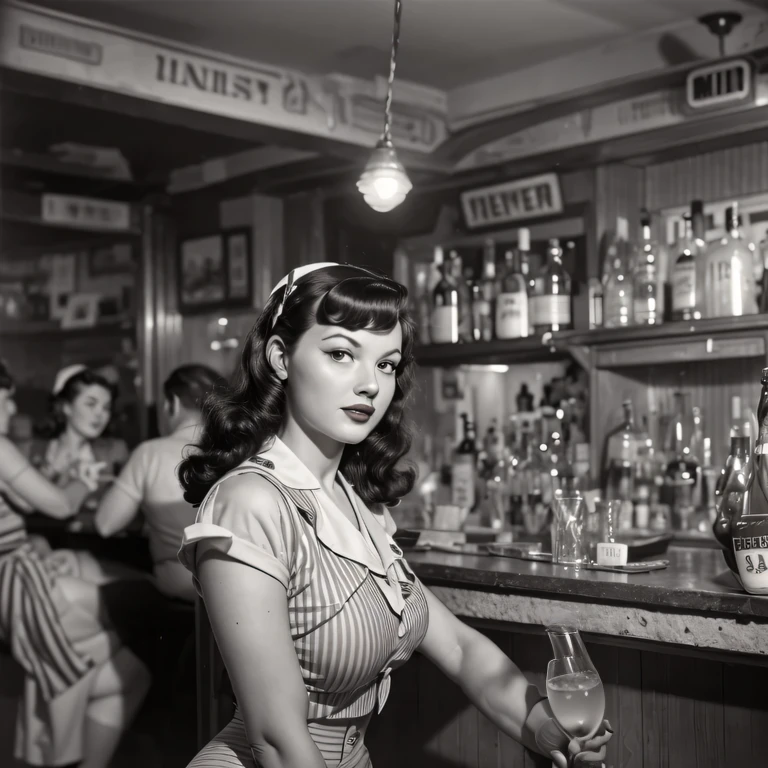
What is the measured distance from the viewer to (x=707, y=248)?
129 inches

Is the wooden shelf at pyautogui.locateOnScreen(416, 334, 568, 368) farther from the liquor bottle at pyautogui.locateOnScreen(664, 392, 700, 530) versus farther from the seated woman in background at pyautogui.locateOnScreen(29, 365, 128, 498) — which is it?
the seated woman in background at pyautogui.locateOnScreen(29, 365, 128, 498)

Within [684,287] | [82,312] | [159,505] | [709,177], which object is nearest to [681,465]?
[684,287]

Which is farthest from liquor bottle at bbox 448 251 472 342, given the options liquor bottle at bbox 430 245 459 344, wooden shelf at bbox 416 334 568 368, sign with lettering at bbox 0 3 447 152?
sign with lettering at bbox 0 3 447 152

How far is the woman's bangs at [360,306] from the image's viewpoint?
67.7 inches

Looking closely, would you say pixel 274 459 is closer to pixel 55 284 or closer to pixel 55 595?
pixel 55 595

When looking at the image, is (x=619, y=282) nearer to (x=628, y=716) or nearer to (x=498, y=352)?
(x=498, y=352)

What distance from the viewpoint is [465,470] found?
4.03m

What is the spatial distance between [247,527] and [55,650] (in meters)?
2.32

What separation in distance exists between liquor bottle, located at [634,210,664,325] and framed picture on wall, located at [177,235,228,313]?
2410mm

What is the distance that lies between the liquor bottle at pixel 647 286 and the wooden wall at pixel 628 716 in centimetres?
143

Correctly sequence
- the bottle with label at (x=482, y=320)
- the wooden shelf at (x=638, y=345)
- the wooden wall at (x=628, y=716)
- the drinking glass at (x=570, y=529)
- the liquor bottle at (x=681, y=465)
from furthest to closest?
the bottle with label at (x=482, y=320) → the liquor bottle at (x=681, y=465) → the wooden shelf at (x=638, y=345) → the drinking glass at (x=570, y=529) → the wooden wall at (x=628, y=716)

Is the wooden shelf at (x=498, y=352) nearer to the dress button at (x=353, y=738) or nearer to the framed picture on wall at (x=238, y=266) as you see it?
the framed picture on wall at (x=238, y=266)

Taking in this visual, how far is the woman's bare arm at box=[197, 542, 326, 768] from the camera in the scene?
1489 mm

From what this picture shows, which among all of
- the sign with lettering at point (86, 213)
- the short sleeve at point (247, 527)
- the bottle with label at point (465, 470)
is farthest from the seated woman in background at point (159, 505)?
the sign with lettering at point (86, 213)
